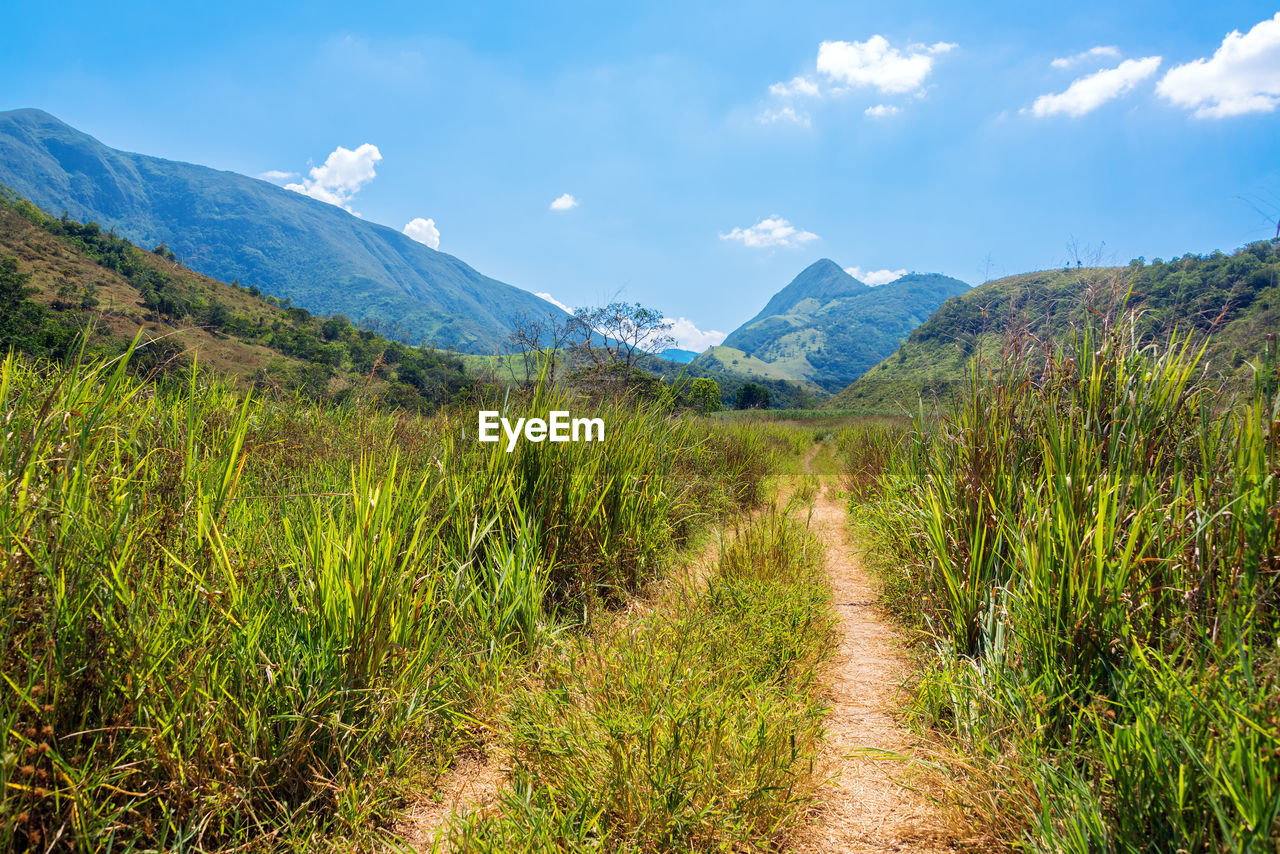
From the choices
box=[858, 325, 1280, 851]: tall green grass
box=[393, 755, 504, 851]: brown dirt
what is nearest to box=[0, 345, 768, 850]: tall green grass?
box=[393, 755, 504, 851]: brown dirt

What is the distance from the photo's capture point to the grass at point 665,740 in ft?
5.73

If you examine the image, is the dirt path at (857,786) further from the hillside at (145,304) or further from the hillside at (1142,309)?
the hillside at (145,304)

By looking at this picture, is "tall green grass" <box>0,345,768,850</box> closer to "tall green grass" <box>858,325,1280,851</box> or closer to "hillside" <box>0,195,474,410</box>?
"tall green grass" <box>858,325,1280,851</box>

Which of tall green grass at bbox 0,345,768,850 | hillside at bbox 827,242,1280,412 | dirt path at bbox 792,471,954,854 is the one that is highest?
hillside at bbox 827,242,1280,412

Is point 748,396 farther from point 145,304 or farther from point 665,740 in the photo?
point 665,740

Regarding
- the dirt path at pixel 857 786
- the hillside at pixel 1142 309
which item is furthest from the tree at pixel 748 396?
the dirt path at pixel 857 786

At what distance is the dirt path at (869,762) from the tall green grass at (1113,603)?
21cm

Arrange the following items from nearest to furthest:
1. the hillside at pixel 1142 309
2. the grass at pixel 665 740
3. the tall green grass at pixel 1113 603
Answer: the tall green grass at pixel 1113 603 → the grass at pixel 665 740 → the hillside at pixel 1142 309

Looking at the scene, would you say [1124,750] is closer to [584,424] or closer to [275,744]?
[275,744]

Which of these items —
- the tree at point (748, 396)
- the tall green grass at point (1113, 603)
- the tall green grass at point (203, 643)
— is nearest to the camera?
the tall green grass at point (1113, 603)

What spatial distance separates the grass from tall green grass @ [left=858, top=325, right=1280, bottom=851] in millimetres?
646

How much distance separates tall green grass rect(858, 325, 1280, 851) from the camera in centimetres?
135

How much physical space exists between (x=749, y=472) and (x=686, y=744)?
246 inches

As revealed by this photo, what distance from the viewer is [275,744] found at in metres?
1.82
